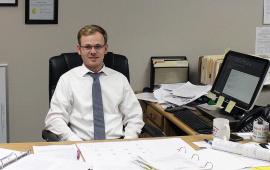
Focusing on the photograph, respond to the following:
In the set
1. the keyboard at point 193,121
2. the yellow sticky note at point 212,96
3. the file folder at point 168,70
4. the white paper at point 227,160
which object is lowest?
the white paper at point 227,160

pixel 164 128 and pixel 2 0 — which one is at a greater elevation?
pixel 2 0

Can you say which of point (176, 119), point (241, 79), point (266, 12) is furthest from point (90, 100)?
point (266, 12)

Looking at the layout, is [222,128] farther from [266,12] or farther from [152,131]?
[266,12]

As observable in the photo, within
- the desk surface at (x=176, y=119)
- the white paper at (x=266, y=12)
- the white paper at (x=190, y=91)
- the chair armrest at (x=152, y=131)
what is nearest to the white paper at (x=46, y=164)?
the chair armrest at (x=152, y=131)

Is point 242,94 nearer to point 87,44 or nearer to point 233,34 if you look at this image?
point 87,44

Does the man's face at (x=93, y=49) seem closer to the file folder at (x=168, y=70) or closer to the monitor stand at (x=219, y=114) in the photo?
the monitor stand at (x=219, y=114)

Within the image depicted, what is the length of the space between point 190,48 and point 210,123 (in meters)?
1.15

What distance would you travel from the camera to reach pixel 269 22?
142 inches

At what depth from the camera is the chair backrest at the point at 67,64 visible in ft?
8.15

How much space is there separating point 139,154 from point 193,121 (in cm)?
78

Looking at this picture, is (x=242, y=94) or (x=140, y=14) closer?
(x=242, y=94)

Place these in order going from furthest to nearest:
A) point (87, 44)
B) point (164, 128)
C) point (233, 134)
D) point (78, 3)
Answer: point (78, 3), point (164, 128), point (87, 44), point (233, 134)

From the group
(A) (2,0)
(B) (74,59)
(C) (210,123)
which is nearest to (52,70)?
(B) (74,59)

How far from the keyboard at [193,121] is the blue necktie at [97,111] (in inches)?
20.0
